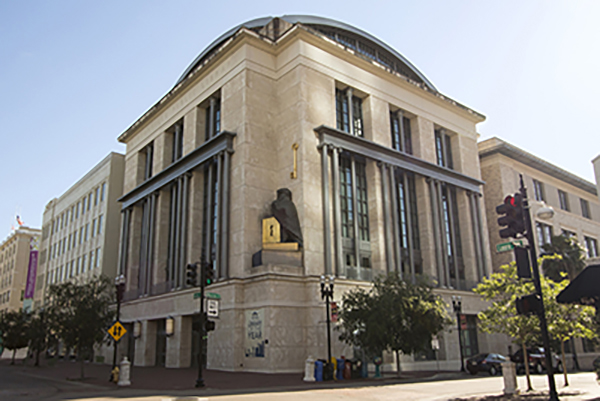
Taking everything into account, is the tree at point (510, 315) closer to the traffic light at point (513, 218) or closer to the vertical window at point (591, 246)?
the traffic light at point (513, 218)

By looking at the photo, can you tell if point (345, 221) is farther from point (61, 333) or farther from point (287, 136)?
point (61, 333)

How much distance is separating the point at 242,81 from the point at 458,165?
2468 cm

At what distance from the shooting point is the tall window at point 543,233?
5733cm

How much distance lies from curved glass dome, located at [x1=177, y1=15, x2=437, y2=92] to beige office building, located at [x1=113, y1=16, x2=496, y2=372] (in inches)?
10.6

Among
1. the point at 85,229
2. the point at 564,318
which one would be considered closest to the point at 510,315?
the point at 564,318

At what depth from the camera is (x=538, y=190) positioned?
201 ft

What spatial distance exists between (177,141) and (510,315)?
3528cm

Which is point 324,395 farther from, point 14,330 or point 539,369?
point 14,330

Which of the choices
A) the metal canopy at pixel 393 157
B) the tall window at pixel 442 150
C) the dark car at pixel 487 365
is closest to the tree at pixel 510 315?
the dark car at pixel 487 365

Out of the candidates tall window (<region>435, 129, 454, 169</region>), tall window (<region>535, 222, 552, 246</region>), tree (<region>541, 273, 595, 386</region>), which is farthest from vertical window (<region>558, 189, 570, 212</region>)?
tree (<region>541, 273, 595, 386</region>)

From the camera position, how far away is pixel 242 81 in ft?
128

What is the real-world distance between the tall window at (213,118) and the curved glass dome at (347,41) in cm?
935

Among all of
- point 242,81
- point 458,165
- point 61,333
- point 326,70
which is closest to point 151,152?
point 242,81

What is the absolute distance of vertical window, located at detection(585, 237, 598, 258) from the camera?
6775cm
